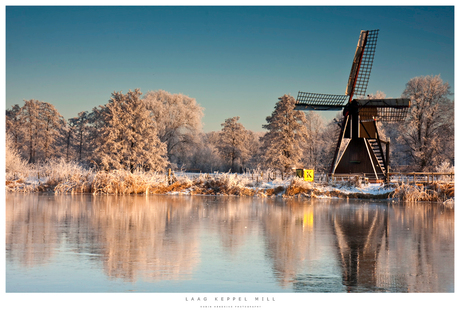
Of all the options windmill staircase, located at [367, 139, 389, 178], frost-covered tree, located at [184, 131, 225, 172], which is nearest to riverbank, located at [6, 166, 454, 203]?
windmill staircase, located at [367, 139, 389, 178]

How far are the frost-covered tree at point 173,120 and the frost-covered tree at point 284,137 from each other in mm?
16286

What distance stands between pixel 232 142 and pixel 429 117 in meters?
25.9

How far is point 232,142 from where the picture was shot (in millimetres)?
59656

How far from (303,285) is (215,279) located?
1.33m

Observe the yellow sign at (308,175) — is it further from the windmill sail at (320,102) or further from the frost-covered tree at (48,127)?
the frost-covered tree at (48,127)

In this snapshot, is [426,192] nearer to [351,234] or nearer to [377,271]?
[351,234]

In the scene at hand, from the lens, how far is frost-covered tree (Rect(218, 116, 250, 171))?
59.4m

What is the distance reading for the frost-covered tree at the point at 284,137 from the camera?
4241 centimetres

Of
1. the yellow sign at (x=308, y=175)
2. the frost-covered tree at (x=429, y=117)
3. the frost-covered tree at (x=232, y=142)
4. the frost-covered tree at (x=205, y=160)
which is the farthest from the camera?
the frost-covered tree at (x=205, y=160)

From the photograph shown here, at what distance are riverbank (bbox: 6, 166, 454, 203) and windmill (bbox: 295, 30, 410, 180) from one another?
3315 mm

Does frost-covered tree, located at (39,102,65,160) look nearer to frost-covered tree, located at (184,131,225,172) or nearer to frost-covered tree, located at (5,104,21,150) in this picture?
frost-covered tree, located at (5,104,21,150)

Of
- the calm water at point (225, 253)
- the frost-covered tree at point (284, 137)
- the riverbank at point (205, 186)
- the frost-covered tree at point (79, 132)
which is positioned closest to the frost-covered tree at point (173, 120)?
the frost-covered tree at point (79, 132)

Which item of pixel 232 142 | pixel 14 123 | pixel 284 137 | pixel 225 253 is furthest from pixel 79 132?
pixel 225 253
